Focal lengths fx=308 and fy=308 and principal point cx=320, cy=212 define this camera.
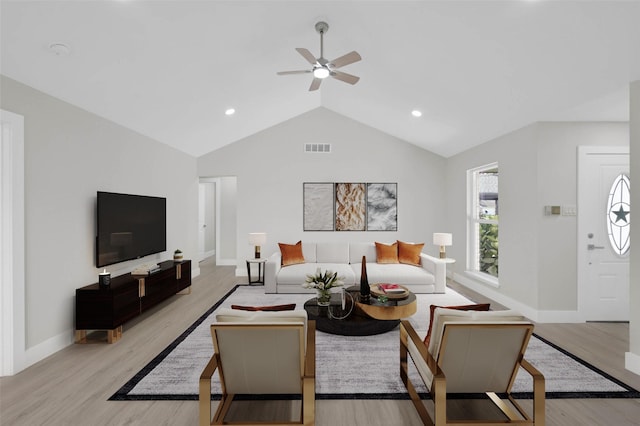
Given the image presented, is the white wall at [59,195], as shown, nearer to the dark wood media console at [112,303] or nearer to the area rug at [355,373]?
the dark wood media console at [112,303]

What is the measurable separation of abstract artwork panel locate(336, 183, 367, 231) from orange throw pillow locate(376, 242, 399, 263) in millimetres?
936

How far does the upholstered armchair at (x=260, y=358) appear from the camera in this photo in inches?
67.7

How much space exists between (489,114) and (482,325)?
338 cm

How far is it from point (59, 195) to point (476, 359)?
3.89 m

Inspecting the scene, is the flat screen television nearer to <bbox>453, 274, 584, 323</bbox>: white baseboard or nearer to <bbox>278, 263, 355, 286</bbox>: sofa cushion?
<bbox>278, 263, 355, 286</bbox>: sofa cushion

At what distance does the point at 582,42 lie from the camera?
8.43 feet

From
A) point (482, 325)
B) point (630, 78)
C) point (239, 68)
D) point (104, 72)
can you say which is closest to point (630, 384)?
point (482, 325)

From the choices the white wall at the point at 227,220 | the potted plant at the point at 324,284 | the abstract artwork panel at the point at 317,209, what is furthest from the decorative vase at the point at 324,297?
the white wall at the point at 227,220

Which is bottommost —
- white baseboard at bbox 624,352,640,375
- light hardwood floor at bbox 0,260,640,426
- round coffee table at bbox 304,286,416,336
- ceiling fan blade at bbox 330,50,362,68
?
light hardwood floor at bbox 0,260,640,426

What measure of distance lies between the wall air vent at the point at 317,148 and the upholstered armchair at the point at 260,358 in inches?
194

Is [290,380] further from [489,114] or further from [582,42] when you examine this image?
[489,114]

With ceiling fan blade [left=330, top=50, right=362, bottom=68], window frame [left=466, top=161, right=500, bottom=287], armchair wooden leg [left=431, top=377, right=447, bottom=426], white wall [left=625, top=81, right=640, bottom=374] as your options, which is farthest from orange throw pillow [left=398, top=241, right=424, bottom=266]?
armchair wooden leg [left=431, top=377, right=447, bottom=426]

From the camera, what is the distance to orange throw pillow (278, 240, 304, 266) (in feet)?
18.2

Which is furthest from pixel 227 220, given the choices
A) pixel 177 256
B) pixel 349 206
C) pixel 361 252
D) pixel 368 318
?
pixel 368 318
